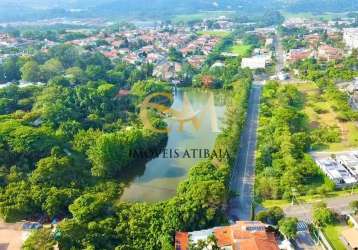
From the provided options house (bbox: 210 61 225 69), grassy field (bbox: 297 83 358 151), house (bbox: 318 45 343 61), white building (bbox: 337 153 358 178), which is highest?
house (bbox: 318 45 343 61)

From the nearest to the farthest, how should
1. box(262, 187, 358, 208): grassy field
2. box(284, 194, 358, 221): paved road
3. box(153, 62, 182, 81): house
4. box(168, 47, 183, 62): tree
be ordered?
box(284, 194, 358, 221): paved road, box(262, 187, 358, 208): grassy field, box(153, 62, 182, 81): house, box(168, 47, 183, 62): tree

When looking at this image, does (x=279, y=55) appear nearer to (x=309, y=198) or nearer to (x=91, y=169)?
(x=309, y=198)

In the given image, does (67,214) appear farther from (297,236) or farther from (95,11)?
(95,11)

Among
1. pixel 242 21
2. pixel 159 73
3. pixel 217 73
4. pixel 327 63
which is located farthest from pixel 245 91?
pixel 242 21

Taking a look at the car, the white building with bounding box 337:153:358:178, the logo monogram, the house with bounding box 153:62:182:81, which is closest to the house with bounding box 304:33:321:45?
the house with bounding box 153:62:182:81

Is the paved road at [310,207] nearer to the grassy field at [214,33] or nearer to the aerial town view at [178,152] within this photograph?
the aerial town view at [178,152]

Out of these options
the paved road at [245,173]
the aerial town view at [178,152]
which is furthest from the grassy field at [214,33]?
the paved road at [245,173]

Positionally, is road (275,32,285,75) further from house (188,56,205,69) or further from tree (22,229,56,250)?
tree (22,229,56,250)
